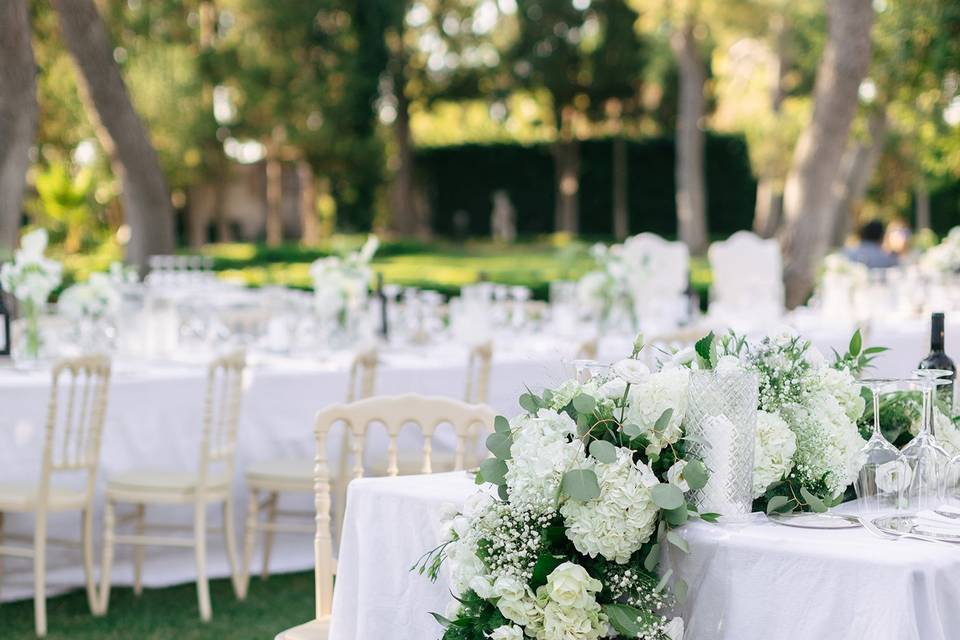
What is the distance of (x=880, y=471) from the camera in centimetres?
256

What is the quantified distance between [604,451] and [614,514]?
105mm

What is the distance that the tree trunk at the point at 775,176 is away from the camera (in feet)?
65.6

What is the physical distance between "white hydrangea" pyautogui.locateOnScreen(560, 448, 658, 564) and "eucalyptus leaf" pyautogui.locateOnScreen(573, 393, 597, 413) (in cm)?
9

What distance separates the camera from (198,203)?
27.6m

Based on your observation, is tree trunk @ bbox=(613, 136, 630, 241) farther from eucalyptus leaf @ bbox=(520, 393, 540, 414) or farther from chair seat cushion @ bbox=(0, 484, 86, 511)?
eucalyptus leaf @ bbox=(520, 393, 540, 414)

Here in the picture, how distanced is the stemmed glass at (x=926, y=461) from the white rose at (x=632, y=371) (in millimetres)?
507

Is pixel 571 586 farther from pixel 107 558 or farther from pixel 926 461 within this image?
pixel 107 558

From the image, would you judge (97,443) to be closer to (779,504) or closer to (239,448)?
(239,448)

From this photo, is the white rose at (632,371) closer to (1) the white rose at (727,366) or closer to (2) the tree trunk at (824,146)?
(1) the white rose at (727,366)

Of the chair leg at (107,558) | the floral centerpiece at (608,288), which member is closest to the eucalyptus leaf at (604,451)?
the chair leg at (107,558)

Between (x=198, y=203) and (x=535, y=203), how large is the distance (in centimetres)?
728

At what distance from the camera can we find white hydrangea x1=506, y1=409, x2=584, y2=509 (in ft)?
7.57

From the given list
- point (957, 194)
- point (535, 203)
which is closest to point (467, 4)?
point (535, 203)

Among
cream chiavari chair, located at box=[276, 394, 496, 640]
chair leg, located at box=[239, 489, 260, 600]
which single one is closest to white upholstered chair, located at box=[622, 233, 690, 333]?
chair leg, located at box=[239, 489, 260, 600]
